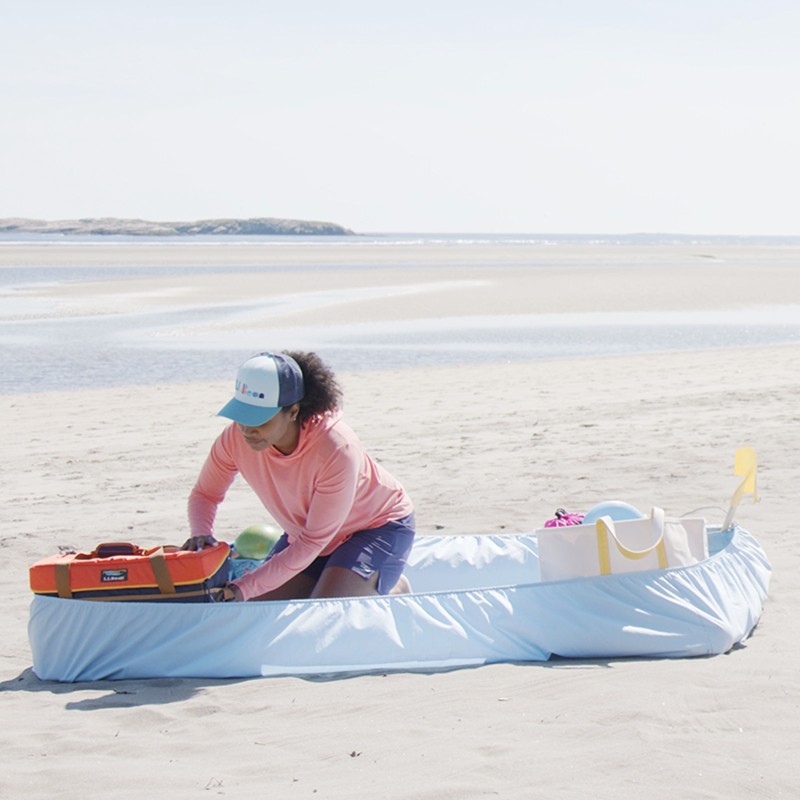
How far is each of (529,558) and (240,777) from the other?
9.31ft

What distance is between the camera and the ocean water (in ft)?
54.4

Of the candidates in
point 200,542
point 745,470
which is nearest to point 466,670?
point 200,542

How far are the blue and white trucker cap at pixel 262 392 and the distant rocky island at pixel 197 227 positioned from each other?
135 m

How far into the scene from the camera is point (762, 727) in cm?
398

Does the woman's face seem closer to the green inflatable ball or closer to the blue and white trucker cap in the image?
the blue and white trucker cap

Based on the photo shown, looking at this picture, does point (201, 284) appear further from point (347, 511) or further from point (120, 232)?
point (120, 232)

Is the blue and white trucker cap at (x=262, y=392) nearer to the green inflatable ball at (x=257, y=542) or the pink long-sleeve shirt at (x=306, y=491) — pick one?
the pink long-sleeve shirt at (x=306, y=491)

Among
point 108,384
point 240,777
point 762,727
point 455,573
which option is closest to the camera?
point 240,777

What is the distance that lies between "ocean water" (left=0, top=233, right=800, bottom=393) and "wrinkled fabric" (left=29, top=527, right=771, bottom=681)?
10.1 m

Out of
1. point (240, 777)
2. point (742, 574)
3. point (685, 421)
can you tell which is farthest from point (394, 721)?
point (685, 421)

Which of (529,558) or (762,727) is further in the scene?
(529,558)

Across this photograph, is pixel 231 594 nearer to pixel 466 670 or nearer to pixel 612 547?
pixel 466 670

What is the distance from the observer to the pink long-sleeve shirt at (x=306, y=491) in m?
4.89

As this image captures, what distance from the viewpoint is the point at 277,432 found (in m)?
4.86
